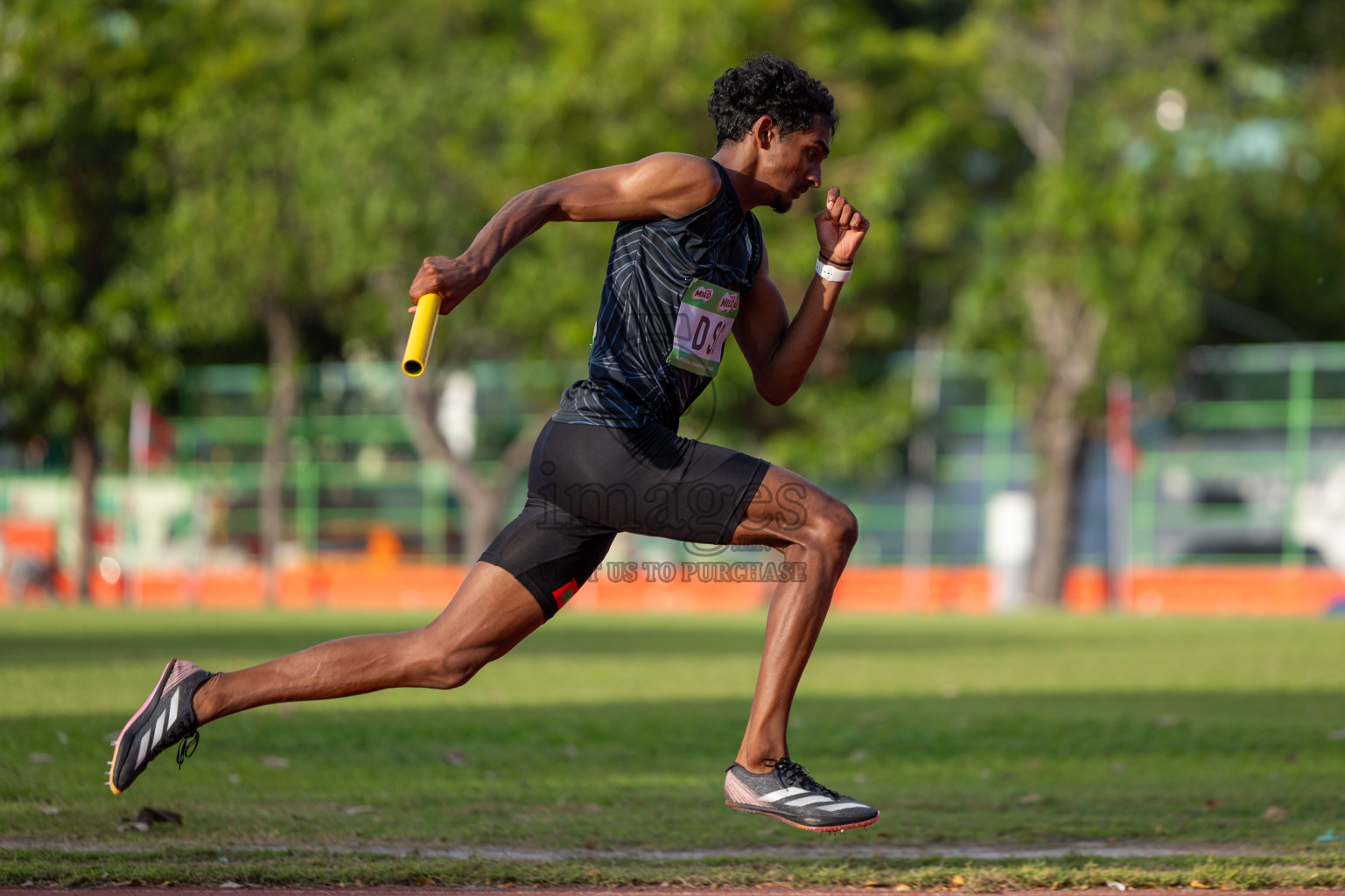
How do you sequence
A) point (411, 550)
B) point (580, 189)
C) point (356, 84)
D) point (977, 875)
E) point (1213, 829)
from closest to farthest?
point (580, 189), point (977, 875), point (1213, 829), point (356, 84), point (411, 550)

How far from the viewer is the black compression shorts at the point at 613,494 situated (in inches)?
205

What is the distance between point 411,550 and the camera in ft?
148

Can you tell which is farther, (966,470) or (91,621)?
(966,470)

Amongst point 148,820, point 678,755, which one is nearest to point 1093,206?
point 678,755

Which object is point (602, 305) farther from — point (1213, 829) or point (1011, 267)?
point (1011, 267)

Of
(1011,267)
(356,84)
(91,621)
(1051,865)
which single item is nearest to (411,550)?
(356,84)

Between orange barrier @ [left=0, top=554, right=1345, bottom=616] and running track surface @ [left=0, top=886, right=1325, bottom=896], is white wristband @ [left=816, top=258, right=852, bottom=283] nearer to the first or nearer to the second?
running track surface @ [left=0, top=886, right=1325, bottom=896]

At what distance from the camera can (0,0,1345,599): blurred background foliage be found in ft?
115

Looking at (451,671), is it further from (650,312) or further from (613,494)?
(650,312)

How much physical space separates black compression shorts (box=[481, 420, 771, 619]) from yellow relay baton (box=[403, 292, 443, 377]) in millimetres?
623

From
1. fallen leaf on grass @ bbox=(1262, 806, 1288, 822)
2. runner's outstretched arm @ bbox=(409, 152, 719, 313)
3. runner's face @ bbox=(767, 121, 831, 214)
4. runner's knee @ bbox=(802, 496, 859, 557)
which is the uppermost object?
runner's face @ bbox=(767, 121, 831, 214)

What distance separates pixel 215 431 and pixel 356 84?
431 inches

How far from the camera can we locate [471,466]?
41.7m

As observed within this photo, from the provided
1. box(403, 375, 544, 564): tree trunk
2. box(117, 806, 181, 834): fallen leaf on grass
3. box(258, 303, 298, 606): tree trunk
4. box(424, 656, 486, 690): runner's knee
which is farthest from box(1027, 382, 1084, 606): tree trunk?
box(424, 656, 486, 690): runner's knee
